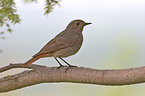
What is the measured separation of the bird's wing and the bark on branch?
0.30 metres

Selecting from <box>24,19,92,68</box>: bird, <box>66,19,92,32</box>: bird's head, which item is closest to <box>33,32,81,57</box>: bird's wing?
<box>24,19,92,68</box>: bird

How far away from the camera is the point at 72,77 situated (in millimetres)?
3736

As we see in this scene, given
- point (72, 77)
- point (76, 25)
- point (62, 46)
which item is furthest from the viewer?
point (76, 25)

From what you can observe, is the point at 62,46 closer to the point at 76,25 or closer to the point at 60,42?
the point at 60,42

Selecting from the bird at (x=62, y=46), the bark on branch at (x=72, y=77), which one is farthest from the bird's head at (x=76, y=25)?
the bark on branch at (x=72, y=77)

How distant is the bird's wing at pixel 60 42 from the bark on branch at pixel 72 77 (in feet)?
0.97

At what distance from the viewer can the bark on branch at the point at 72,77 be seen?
320cm

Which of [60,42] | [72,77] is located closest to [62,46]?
[60,42]

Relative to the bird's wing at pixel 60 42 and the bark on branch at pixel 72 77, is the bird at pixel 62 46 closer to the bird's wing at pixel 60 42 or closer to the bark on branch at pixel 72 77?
the bird's wing at pixel 60 42

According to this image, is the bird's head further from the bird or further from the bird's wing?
the bird's wing

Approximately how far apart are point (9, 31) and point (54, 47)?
2.81 feet

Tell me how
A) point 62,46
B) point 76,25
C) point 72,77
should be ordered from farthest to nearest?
point 76,25, point 62,46, point 72,77

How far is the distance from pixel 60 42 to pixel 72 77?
2.65ft

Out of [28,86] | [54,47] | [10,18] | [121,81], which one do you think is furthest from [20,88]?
[121,81]
